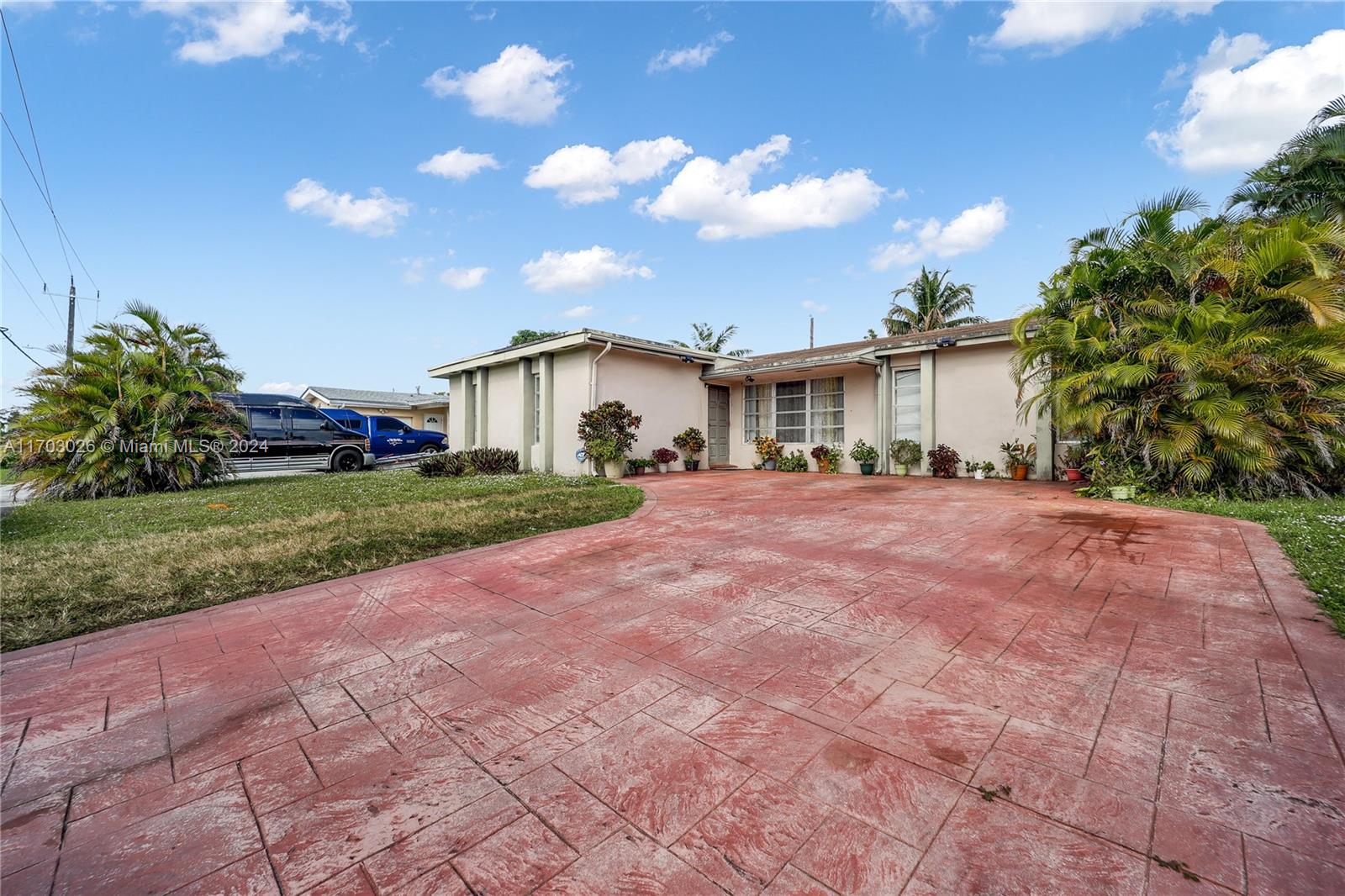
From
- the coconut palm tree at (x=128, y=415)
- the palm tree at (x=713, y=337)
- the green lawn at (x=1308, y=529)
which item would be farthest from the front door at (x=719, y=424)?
the palm tree at (x=713, y=337)

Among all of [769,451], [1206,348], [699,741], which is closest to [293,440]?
[769,451]

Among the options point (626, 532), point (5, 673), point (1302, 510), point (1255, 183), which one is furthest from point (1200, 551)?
point (1255, 183)

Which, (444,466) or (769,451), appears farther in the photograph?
(769,451)

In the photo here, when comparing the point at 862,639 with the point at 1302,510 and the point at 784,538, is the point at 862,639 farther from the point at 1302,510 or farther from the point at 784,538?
the point at 1302,510

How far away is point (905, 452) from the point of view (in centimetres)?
1094

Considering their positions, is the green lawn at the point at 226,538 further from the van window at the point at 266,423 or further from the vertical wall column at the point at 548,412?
the van window at the point at 266,423

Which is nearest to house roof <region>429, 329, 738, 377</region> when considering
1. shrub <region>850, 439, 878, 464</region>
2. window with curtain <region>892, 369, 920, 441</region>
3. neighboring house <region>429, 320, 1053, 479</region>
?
neighboring house <region>429, 320, 1053, 479</region>

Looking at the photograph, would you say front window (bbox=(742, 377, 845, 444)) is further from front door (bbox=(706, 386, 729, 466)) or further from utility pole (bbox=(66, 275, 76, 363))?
utility pole (bbox=(66, 275, 76, 363))

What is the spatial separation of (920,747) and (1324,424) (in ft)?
26.9

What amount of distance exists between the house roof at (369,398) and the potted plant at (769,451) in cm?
2000

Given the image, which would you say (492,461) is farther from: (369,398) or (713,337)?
(713,337)

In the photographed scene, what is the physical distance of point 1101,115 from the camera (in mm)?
9695

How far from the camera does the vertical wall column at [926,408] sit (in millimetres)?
10781

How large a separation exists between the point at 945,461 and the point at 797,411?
362 cm
